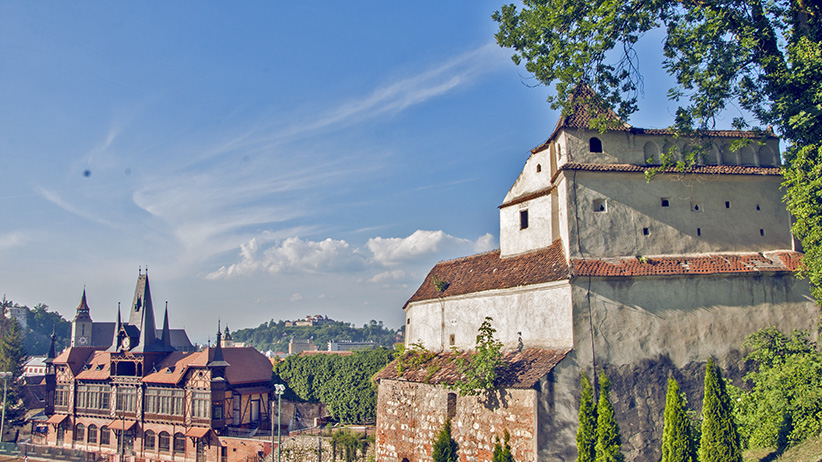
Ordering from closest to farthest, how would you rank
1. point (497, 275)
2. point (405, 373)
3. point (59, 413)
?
point (497, 275), point (405, 373), point (59, 413)

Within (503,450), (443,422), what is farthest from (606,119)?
(443,422)

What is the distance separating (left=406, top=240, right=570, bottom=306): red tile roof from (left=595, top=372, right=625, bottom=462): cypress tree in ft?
13.1

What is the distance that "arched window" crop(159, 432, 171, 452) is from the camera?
147 feet

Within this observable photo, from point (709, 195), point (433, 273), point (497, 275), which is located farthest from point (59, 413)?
point (709, 195)

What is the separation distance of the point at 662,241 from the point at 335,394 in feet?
98.5

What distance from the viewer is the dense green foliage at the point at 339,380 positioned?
42.8 metres

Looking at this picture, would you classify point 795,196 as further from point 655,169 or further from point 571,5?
point 571,5

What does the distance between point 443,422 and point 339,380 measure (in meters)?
23.9

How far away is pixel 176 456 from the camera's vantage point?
43906 millimetres

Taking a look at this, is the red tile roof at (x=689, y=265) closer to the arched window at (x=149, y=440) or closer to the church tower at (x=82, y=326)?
the arched window at (x=149, y=440)

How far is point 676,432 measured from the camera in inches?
680

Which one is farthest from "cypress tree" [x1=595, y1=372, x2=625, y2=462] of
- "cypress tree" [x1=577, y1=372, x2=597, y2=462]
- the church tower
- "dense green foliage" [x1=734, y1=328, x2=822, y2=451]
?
the church tower

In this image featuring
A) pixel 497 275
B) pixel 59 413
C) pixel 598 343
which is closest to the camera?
pixel 598 343

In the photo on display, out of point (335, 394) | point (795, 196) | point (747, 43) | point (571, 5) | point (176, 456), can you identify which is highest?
point (571, 5)
